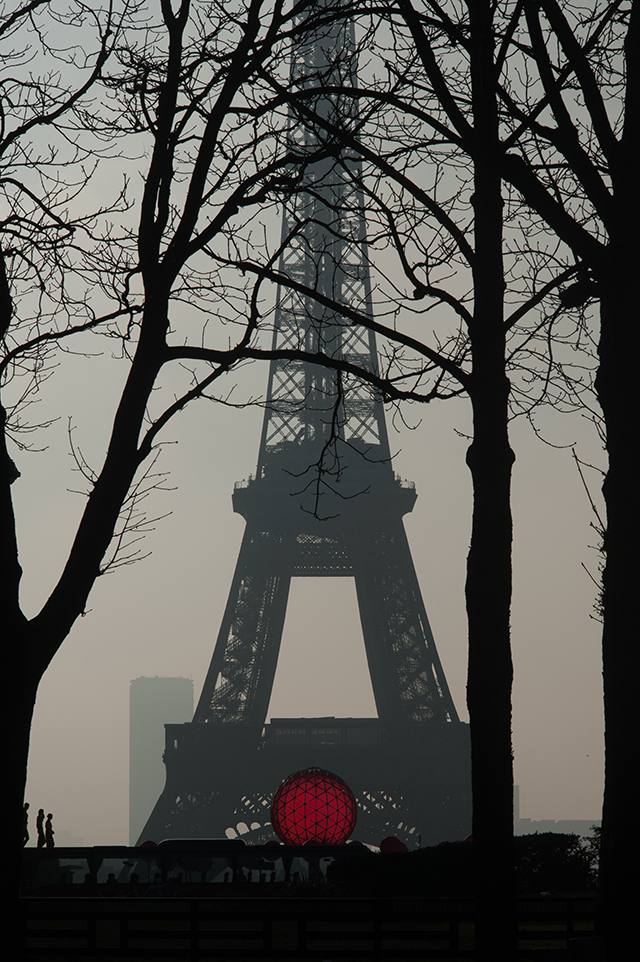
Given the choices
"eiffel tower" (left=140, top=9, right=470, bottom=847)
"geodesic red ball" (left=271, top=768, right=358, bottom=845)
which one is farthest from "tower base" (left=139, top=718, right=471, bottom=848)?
"geodesic red ball" (left=271, top=768, right=358, bottom=845)

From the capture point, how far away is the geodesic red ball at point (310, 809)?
1975 centimetres

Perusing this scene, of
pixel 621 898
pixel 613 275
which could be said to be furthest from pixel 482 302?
pixel 621 898

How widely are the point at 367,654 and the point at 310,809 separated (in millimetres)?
30110

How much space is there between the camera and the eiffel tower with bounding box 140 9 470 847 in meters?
42.5

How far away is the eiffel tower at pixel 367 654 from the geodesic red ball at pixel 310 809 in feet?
72.2

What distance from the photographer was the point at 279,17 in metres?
9.02

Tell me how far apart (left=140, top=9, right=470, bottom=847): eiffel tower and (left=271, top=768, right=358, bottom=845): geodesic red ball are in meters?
22.0

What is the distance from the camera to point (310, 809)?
19.8m

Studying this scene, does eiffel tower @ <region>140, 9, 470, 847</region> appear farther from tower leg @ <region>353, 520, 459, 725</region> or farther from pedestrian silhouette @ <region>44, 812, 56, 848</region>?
pedestrian silhouette @ <region>44, 812, 56, 848</region>

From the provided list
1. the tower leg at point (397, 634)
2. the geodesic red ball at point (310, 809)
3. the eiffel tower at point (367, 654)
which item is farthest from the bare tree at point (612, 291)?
the tower leg at point (397, 634)

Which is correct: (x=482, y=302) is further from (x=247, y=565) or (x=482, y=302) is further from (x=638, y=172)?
(x=247, y=565)

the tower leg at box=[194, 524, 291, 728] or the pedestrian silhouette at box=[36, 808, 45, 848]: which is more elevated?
the tower leg at box=[194, 524, 291, 728]

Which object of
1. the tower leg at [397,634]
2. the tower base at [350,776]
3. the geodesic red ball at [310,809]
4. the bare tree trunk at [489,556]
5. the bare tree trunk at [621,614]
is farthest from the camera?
the tower leg at [397,634]

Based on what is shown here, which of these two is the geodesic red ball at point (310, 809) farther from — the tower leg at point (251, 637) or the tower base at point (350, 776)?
the tower leg at point (251, 637)
